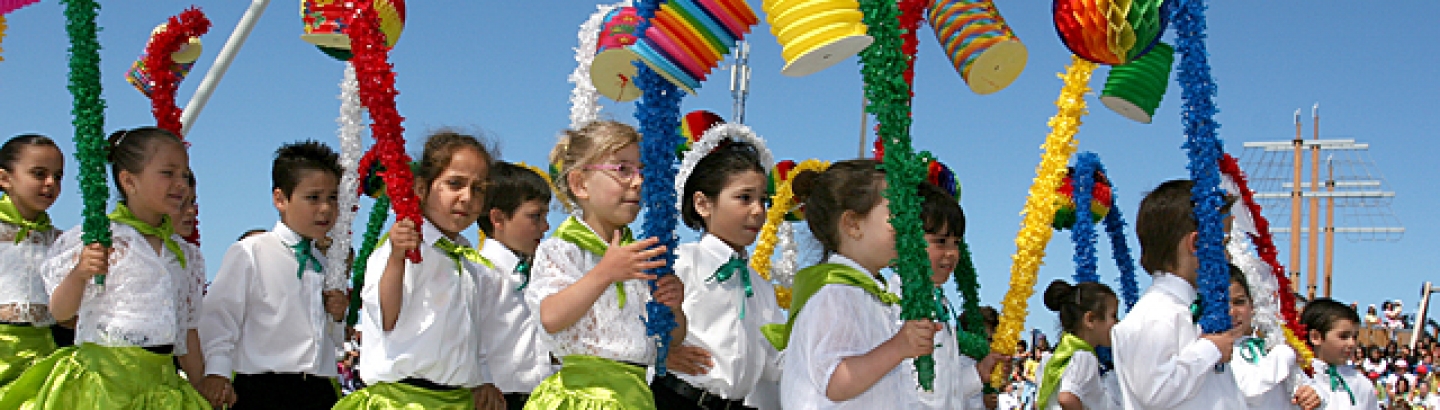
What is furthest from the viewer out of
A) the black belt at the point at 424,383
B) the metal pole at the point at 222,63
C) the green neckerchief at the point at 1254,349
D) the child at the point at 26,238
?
the metal pole at the point at 222,63

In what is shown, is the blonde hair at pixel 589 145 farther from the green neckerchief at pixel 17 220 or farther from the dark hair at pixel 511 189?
the green neckerchief at pixel 17 220

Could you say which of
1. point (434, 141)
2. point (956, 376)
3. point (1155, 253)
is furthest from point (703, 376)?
point (1155, 253)

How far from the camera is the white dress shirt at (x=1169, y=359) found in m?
3.93

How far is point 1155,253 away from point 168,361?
3.70 meters

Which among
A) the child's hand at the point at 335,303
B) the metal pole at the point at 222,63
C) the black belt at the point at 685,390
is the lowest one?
the black belt at the point at 685,390

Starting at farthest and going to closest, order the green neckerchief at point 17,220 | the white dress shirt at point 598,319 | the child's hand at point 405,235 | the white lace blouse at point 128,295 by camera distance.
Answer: the green neckerchief at point 17,220, the white lace blouse at point 128,295, the white dress shirt at point 598,319, the child's hand at point 405,235

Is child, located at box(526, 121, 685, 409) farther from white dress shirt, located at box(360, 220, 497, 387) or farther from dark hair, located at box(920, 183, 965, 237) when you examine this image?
dark hair, located at box(920, 183, 965, 237)

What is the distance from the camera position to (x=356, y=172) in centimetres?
527

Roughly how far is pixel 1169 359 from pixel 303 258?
349 centimetres

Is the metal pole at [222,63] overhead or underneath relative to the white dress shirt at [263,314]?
overhead

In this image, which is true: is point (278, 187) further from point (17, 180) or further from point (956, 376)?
point (956, 376)

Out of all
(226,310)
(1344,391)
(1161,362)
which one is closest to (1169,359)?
(1161,362)

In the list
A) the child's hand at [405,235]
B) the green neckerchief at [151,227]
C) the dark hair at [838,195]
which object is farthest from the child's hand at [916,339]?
the green neckerchief at [151,227]

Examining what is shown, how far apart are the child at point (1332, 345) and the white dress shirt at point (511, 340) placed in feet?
15.3
